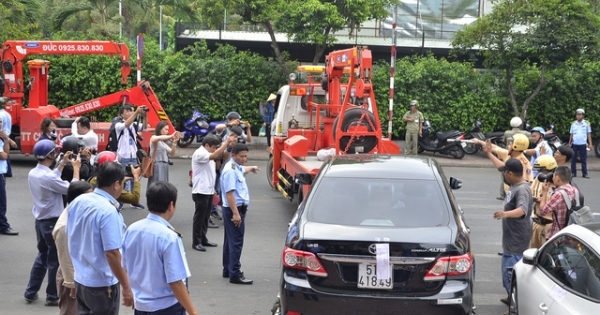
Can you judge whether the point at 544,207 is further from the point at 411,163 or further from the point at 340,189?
the point at 340,189

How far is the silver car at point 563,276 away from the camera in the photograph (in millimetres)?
5680

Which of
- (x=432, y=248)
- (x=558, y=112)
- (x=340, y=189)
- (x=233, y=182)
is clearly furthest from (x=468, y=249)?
(x=558, y=112)

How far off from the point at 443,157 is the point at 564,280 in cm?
1739

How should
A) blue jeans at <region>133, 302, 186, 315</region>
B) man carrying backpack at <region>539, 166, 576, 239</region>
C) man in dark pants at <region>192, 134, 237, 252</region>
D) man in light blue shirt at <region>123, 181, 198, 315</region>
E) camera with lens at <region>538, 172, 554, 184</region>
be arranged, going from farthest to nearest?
man in dark pants at <region>192, 134, 237, 252</region>, camera with lens at <region>538, 172, 554, 184</region>, man carrying backpack at <region>539, 166, 576, 239</region>, blue jeans at <region>133, 302, 186, 315</region>, man in light blue shirt at <region>123, 181, 198, 315</region>

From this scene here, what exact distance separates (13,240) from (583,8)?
663 inches

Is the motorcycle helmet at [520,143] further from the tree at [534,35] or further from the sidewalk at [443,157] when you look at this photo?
the tree at [534,35]

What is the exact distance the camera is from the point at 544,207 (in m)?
8.45

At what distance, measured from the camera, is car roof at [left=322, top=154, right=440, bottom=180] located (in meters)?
7.73

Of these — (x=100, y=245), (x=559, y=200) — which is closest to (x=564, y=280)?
(x=559, y=200)

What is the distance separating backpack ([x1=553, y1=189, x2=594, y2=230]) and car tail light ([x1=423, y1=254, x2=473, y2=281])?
1.61m

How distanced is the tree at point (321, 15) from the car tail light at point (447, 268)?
53.9ft

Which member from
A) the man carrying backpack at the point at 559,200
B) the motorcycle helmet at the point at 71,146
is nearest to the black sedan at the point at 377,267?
the man carrying backpack at the point at 559,200

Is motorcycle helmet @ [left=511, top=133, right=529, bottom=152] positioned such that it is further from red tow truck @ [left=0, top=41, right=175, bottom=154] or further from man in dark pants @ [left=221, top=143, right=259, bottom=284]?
red tow truck @ [left=0, top=41, right=175, bottom=154]

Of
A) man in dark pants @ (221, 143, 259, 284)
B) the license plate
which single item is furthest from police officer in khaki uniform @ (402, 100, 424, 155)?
the license plate
